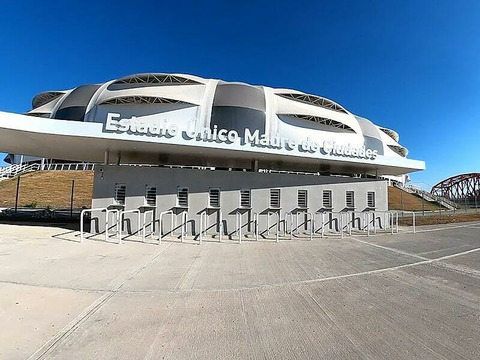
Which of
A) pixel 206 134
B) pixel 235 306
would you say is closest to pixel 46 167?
pixel 206 134

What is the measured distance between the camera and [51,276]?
5.03 m

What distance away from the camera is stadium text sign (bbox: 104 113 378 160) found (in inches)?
372

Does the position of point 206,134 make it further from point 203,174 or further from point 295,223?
point 295,223

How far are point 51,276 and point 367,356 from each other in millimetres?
5642

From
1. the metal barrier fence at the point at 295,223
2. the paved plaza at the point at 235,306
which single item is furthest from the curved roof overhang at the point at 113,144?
the paved plaza at the point at 235,306

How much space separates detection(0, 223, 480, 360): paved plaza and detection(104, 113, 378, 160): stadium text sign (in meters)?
4.58

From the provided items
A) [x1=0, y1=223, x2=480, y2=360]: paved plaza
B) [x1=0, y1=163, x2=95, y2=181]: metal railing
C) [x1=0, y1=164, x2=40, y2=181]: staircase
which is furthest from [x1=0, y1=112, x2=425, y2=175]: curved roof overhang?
[x1=0, y1=163, x2=95, y2=181]: metal railing

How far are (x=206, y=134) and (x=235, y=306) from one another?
24.7ft

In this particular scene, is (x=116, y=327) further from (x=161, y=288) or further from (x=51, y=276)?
(x=51, y=276)

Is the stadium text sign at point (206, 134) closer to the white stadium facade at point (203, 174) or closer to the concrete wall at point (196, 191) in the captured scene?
the white stadium facade at point (203, 174)

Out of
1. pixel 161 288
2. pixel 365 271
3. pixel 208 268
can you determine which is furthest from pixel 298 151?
pixel 161 288

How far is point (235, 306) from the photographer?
12.5 feet

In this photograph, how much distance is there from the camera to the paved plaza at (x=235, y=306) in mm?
2707

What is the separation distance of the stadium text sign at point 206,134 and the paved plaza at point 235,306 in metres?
4.58
